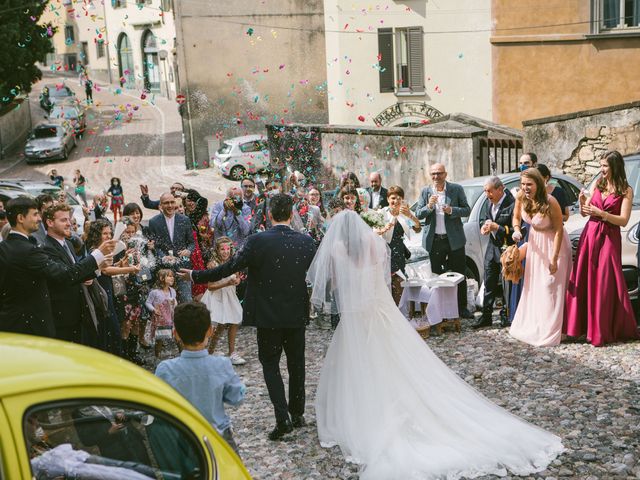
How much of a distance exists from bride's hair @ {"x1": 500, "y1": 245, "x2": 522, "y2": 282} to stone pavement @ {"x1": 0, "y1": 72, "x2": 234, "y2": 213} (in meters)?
19.0

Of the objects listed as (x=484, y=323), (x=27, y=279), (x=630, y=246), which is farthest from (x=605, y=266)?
(x=27, y=279)

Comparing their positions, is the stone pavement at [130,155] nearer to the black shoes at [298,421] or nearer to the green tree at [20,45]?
the green tree at [20,45]

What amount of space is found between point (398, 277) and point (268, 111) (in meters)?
27.2

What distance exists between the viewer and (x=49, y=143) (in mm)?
39469

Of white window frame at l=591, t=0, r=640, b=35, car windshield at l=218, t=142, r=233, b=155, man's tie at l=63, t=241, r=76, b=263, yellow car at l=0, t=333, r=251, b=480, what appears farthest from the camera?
car windshield at l=218, t=142, r=233, b=155

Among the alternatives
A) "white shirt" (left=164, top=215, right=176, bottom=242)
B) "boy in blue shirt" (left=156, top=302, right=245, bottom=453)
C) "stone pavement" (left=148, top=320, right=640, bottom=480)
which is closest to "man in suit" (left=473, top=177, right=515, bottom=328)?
"stone pavement" (left=148, top=320, right=640, bottom=480)

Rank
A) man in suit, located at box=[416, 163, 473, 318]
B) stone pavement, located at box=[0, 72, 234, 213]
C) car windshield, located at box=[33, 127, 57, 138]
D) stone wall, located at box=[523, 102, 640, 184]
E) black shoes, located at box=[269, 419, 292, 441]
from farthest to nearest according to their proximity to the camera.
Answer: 1. car windshield, located at box=[33, 127, 57, 138]
2. stone pavement, located at box=[0, 72, 234, 213]
3. stone wall, located at box=[523, 102, 640, 184]
4. man in suit, located at box=[416, 163, 473, 318]
5. black shoes, located at box=[269, 419, 292, 441]

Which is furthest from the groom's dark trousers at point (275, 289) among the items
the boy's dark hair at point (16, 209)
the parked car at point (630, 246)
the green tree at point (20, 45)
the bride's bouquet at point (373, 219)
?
the green tree at point (20, 45)

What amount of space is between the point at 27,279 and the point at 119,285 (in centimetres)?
284

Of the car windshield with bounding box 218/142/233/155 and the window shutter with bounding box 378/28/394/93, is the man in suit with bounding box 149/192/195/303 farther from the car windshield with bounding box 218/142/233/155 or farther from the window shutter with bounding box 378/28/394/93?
the car windshield with bounding box 218/142/233/155

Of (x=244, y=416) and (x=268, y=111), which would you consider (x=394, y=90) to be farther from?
(x=244, y=416)

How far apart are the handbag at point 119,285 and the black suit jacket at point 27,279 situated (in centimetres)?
260

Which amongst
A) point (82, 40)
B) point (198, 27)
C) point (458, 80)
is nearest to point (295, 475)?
point (458, 80)

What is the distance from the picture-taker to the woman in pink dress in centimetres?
931
